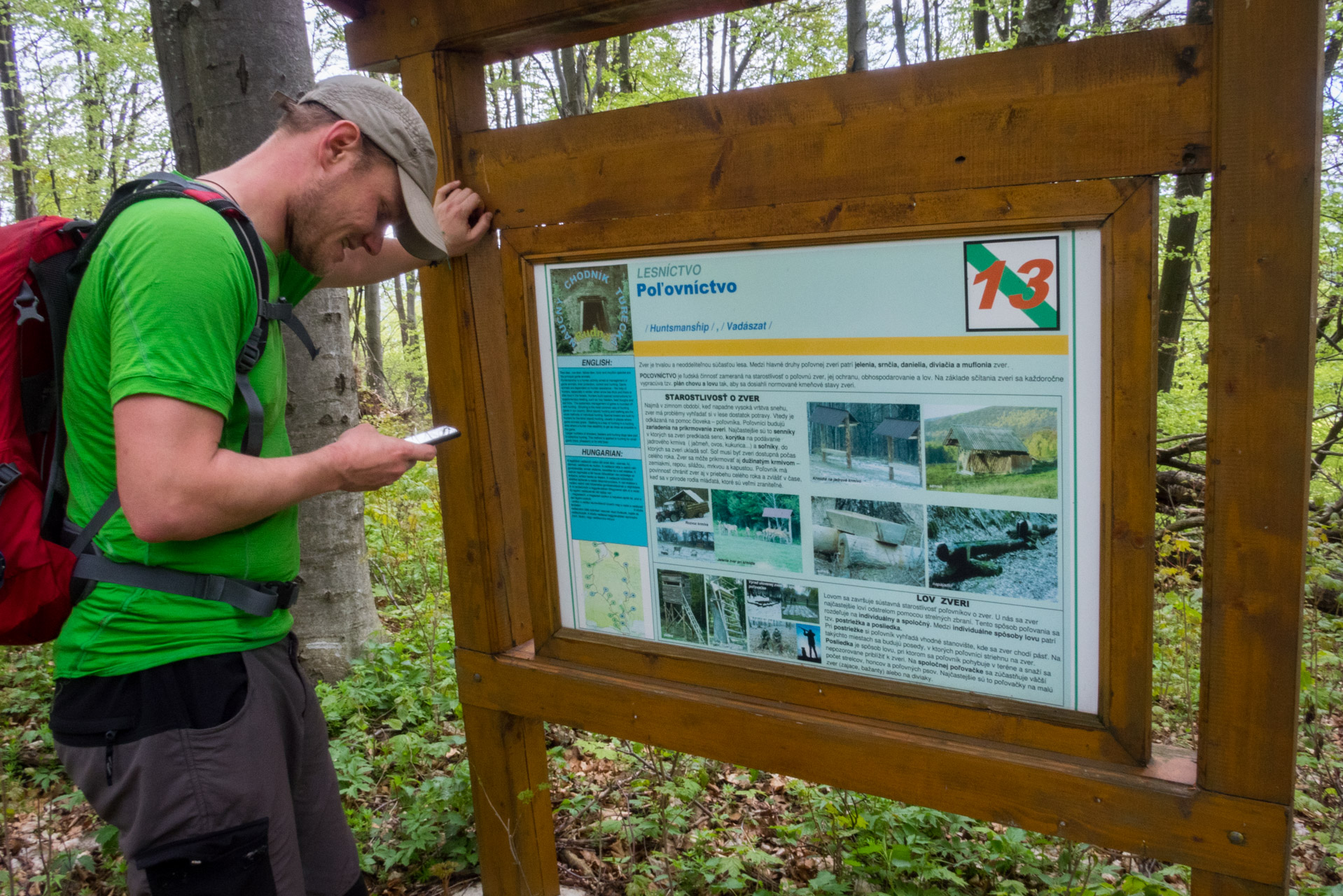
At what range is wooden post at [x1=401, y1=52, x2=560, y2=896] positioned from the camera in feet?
7.96

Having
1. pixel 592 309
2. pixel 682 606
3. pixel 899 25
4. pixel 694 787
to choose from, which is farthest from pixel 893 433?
pixel 899 25

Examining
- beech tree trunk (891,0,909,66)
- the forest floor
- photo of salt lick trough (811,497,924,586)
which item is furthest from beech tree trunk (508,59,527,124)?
photo of salt lick trough (811,497,924,586)

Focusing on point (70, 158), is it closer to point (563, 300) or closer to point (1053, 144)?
point (563, 300)

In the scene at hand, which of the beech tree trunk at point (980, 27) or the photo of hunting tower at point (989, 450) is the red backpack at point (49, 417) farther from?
the beech tree trunk at point (980, 27)

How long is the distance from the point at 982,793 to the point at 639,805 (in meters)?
1.72

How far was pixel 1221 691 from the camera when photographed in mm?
1646

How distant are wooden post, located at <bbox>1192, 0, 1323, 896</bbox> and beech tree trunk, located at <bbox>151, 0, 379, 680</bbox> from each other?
3042 mm

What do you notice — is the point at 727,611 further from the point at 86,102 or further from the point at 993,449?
the point at 86,102

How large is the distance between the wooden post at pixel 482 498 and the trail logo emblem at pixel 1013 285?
128 cm

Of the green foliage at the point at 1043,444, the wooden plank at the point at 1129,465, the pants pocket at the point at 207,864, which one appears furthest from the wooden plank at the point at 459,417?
the wooden plank at the point at 1129,465

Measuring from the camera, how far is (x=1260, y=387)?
5.08 feet

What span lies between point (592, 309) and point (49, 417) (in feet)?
3.90

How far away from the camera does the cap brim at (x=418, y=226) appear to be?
1.95m

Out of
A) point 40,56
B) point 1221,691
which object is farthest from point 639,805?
point 40,56
